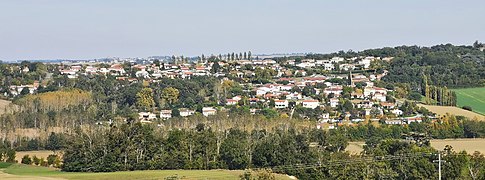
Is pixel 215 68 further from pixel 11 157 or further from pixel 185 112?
pixel 11 157

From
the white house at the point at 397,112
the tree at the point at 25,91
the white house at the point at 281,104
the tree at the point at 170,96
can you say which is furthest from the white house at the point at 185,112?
the tree at the point at 25,91

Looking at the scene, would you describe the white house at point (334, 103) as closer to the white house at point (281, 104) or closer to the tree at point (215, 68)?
the white house at point (281, 104)

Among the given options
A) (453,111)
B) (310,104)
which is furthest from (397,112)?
(310,104)

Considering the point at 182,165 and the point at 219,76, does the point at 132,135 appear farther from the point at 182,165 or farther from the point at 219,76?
the point at 219,76

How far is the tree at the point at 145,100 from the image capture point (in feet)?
272

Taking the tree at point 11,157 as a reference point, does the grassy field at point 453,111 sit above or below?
above

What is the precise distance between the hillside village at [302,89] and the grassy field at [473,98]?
6866 mm

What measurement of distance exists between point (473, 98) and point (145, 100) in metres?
36.7

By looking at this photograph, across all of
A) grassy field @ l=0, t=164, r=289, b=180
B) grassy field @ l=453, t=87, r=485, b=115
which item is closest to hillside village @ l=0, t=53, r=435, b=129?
grassy field @ l=453, t=87, r=485, b=115

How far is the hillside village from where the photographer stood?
7512 centimetres

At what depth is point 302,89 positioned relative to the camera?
92.8 m

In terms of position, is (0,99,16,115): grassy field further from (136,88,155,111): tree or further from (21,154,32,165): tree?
(21,154,32,165): tree

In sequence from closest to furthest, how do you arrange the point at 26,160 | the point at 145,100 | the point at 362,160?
the point at 362,160
the point at 26,160
the point at 145,100

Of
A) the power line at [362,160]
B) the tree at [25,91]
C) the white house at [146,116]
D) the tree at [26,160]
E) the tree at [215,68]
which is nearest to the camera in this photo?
the power line at [362,160]
